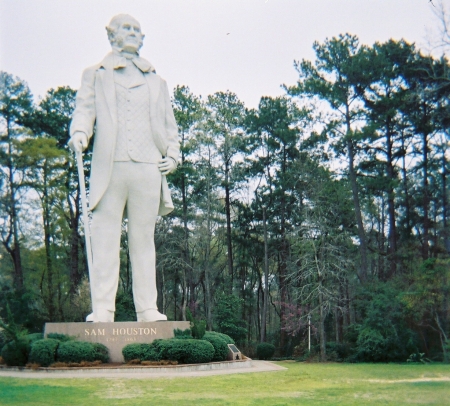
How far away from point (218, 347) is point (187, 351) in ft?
4.39

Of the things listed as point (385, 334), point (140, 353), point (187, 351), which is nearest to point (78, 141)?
point (140, 353)

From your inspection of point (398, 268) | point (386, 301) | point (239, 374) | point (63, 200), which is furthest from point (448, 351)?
point (63, 200)

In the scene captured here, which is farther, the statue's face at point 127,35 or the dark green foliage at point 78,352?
the statue's face at point 127,35

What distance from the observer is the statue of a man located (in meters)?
14.1

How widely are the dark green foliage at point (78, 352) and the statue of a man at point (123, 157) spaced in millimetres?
900

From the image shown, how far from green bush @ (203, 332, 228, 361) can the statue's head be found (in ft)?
22.3

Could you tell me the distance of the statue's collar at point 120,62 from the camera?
47.3 feet

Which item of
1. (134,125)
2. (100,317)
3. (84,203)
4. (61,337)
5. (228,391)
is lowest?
(228,391)

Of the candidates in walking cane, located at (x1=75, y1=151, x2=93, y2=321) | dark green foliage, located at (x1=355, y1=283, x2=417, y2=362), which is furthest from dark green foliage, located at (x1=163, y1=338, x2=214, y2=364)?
dark green foliage, located at (x1=355, y1=283, x2=417, y2=362)

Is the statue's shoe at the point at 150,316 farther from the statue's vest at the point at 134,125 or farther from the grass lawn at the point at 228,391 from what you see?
the statue's vest at the point at 134,125

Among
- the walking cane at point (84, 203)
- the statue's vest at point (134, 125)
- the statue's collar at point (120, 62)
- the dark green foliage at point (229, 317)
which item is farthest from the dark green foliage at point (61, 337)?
the dark green foliage at point (229, 317)

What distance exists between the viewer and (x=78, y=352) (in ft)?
41.7

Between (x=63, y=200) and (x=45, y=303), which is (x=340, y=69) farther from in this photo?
(x=45, y=303)

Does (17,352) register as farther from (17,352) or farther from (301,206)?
(301,206)
